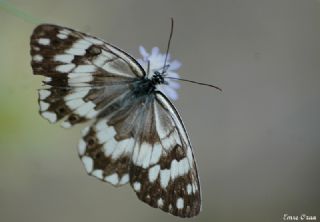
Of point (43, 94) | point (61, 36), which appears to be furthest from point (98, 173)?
point (61, 36)

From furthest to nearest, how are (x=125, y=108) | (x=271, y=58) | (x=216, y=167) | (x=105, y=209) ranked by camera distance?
1. (x=271, y=58)
2. (x=216, y=167)
3. (x=105, y=209)
4. (x=125, y=108)

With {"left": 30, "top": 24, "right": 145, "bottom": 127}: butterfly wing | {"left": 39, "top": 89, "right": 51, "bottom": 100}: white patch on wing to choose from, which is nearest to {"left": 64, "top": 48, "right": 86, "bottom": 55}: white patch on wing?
{"left": 30, "top": 24, "right": 145, "bottom": 127}: butterfly wing

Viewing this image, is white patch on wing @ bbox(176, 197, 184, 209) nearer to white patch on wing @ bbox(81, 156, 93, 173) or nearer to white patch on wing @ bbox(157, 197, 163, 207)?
white patch on wing @ bbox(157, 197, 163, 207)

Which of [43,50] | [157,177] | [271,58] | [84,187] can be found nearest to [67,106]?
[43,50]

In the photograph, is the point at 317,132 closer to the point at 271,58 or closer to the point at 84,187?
the point at 271,58

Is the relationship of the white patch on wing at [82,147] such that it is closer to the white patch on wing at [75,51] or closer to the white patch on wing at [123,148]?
the white patch on wing at [123,148]

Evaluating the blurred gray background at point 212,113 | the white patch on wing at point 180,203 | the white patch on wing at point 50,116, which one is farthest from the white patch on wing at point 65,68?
the blurred gray background at point 212,113

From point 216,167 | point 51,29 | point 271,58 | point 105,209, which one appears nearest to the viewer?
point 51,29
